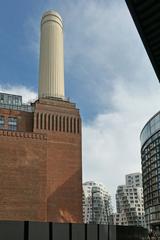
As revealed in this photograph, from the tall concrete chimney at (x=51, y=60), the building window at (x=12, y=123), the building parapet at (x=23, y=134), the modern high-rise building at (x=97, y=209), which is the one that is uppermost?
the tall concrete chimney at (x=51, y=60)

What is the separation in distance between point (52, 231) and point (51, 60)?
66610 mm

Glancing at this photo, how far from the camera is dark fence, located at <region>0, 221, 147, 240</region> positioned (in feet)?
38.1

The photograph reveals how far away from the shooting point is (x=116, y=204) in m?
148

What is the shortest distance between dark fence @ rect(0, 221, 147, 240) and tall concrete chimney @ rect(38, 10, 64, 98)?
5811cm

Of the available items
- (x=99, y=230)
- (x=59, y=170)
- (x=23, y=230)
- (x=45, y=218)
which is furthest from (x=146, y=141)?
(x=23, y=230)

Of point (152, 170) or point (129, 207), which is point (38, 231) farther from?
point (129, 207)

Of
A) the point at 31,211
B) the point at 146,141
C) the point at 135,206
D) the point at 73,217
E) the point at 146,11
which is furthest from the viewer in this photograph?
the point at 135,206

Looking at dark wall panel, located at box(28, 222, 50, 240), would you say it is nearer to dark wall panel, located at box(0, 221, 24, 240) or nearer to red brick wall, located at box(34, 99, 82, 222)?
dark wall panel, located at box(0, 221, 24, 240)

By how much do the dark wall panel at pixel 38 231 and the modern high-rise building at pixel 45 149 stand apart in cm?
4305

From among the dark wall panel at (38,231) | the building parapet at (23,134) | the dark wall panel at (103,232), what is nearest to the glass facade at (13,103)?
the building parapet at (23,134)

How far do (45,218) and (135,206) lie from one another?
306 ft

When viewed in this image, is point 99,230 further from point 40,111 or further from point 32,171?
point 40,111

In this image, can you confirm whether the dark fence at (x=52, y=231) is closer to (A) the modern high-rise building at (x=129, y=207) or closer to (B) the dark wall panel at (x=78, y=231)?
(B) the dark wall panel at (x=78, y=231)

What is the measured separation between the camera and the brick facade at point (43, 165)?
56.8 meters
